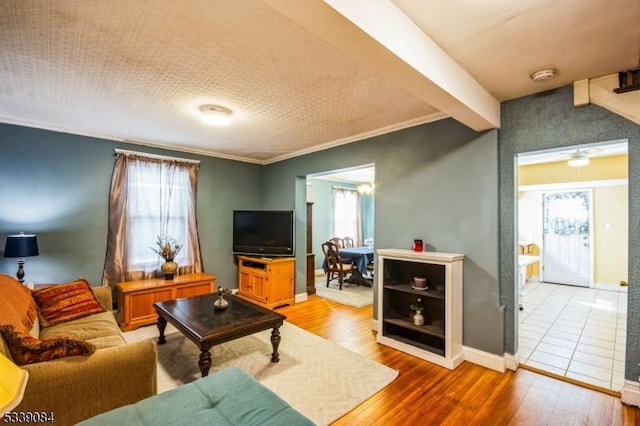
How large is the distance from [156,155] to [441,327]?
4.48m

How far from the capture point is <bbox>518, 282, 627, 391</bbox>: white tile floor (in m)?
2.67

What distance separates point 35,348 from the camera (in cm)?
151

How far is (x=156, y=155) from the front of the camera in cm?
435

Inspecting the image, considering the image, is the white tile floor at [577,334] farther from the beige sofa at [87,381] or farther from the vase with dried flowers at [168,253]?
the vase with dried flowers at [168,253]

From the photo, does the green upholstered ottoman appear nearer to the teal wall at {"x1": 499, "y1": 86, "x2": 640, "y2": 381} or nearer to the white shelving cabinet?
the white shelving cabinet

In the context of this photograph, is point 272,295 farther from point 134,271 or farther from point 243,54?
point 243,54

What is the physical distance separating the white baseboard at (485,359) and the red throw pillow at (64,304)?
3707mm

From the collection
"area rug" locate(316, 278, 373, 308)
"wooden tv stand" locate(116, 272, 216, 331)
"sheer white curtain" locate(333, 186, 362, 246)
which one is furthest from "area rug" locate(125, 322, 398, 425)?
"sheer white curtain" locate(333, 186, 362, 246)

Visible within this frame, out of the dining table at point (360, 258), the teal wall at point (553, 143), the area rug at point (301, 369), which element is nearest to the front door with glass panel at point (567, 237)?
the dining table at point (360, 258)

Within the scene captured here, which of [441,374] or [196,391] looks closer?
[196,391]

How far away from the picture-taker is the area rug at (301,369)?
221cm

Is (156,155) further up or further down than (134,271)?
further up

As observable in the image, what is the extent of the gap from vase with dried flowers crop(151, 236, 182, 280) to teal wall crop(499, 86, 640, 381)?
4079 mm

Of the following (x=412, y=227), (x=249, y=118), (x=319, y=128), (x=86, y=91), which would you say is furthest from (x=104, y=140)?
(x=412, y=227)
